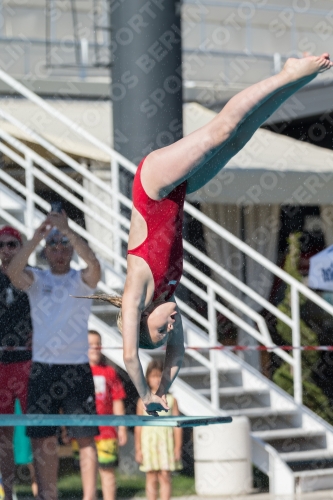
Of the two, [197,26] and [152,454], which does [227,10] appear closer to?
[197,26]

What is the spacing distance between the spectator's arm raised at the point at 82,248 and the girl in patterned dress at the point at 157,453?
0.96 m

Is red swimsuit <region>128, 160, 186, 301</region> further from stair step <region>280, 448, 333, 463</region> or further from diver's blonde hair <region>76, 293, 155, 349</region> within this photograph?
stair step <region>280, 448, 333, 463</region>

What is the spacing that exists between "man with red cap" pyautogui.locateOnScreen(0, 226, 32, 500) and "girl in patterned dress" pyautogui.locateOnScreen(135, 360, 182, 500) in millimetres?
812

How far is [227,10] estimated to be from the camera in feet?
36.6

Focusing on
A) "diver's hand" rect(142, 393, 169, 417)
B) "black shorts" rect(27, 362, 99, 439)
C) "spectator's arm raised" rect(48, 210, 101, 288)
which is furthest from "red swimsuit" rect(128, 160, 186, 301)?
"black shorts" rect(27, 362, 99, 439)

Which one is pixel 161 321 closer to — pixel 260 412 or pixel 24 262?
pixel 24 262

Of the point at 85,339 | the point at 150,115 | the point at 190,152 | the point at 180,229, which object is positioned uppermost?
the point at 150,115

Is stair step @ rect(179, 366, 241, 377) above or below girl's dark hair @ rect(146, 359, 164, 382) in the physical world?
below

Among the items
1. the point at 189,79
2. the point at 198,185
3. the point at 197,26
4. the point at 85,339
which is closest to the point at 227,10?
the point at 197,26

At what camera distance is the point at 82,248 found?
451 cm

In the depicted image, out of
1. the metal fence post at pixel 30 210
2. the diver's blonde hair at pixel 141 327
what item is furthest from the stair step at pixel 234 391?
the diver's blonde hair at pixel 141 327

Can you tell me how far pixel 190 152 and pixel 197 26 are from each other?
26.5ft

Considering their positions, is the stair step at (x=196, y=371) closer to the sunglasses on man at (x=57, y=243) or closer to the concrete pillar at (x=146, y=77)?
the concrete pillar at (x=146, y=77)

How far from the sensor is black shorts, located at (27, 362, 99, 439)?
179 inches
